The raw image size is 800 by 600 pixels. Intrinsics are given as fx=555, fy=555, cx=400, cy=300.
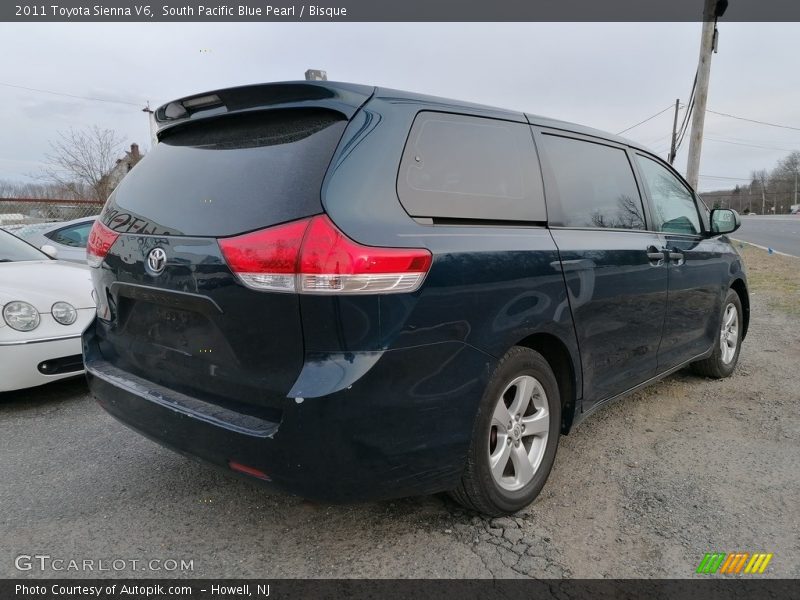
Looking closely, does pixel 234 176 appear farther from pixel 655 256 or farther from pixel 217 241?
pixel 655 256

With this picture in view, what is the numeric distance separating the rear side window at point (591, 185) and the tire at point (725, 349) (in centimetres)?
159

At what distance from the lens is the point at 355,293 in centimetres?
183

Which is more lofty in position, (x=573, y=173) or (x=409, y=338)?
(x=573, y=173)

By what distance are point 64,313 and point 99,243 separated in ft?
5.90

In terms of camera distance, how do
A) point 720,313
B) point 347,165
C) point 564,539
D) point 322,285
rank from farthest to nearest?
point 720,313 < point 564,539 < point 347,165 < point 322,285

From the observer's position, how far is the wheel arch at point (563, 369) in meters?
2.63

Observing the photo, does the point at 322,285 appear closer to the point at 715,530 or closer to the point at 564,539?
the point at 564,539

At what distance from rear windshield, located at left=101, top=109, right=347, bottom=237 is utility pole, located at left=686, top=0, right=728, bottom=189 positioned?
11.2 meters

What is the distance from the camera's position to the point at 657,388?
4.42 m

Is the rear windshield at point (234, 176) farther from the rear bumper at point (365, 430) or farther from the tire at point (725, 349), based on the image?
the tire at point (725, 349)

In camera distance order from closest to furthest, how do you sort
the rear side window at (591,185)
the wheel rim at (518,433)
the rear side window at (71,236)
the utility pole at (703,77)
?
the wheel rim at (518,433), the rear side window at (591,185), the rear side window at (71,236), the utility pole at (703,77)

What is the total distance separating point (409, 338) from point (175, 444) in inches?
41.7

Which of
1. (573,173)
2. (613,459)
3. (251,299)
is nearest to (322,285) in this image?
(251,299)

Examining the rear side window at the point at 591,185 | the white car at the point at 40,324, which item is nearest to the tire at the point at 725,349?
the rear side window at the point at 591,185
